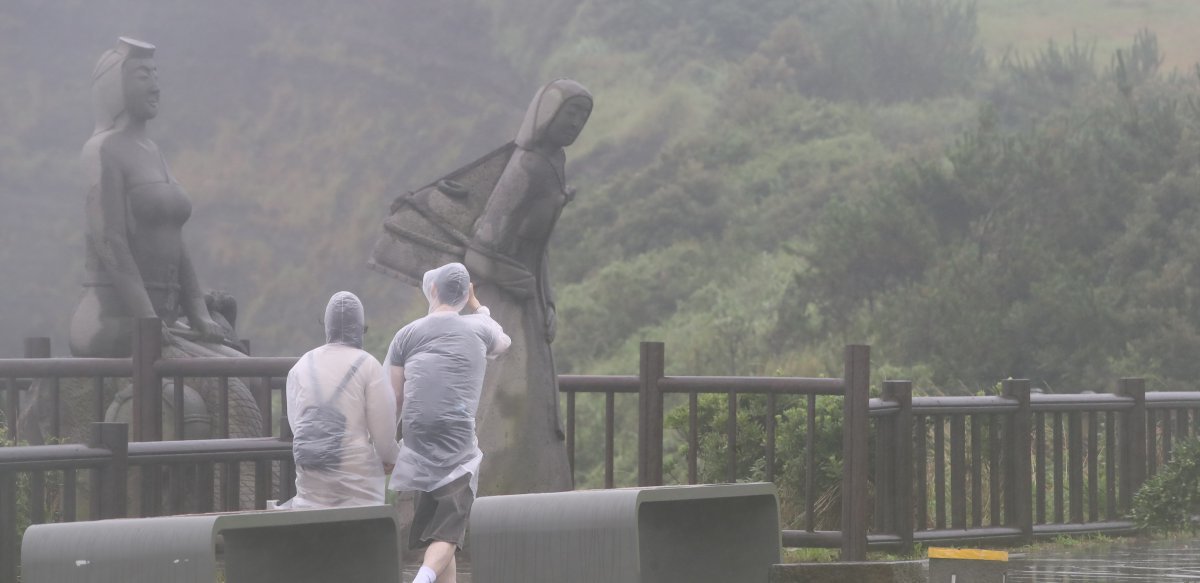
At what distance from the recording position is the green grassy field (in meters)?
61.9

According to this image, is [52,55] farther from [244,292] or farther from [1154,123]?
[1154,123]

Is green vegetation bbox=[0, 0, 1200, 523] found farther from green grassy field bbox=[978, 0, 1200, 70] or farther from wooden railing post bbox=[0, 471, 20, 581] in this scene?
wooden railing post bbox=[0, 471, 20, 581]

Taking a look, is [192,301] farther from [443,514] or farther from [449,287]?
[443,514]

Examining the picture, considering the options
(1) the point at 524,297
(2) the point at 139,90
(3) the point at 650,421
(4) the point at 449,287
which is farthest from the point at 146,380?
(3) the point at 650,421

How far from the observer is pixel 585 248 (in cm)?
5500

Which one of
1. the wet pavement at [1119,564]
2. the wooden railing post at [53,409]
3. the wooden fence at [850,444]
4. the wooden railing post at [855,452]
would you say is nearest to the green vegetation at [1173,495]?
the wet pavement at [1119,564]

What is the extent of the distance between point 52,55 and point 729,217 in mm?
35556

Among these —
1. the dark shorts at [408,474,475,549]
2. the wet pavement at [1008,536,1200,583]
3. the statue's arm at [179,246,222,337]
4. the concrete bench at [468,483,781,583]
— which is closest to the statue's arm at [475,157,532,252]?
→ the statue's arm at [179,246,222,337]

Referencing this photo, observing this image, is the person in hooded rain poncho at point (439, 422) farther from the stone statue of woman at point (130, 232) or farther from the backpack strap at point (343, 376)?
the stone statue of woman at point (130, 232)

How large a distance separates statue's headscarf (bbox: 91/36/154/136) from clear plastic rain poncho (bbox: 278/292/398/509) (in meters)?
5.20

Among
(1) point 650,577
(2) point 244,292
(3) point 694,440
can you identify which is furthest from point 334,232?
(1) point 650,577

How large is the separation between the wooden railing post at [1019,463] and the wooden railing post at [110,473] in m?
6.48

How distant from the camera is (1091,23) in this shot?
65.8 metres

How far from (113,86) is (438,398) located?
5.29 m
